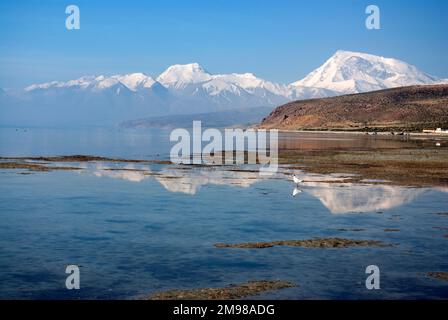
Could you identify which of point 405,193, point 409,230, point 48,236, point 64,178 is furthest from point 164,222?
point 64,178

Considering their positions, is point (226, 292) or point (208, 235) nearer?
point (226, 292)

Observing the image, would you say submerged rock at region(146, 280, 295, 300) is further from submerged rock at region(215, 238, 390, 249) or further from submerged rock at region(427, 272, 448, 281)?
submerged rock at region(215, 238, 390, 249)

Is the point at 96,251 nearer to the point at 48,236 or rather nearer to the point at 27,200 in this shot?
the point at 48,236

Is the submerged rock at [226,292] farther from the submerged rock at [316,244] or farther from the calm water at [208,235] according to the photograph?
the submerged rock at [316,244]

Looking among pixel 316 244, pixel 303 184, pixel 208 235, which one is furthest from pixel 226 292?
pixel 303 184

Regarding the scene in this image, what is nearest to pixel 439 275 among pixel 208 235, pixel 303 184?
pixel 208 235

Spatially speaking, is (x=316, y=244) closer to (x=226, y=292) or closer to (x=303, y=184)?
(x=226, y=292)

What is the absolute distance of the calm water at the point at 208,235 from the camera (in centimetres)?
1798

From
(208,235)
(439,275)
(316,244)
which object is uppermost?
(208,235)

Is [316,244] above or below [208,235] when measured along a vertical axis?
below

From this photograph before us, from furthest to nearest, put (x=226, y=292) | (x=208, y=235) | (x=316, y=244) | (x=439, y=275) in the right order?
(x=208, y=235), (x=316, y=244), (x=439, y=275), (x=226, y=292)

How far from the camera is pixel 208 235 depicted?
81.7ft

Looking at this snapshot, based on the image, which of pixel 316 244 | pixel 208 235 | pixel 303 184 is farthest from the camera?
pixel 303 184

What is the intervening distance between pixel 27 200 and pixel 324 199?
16.6 metres
